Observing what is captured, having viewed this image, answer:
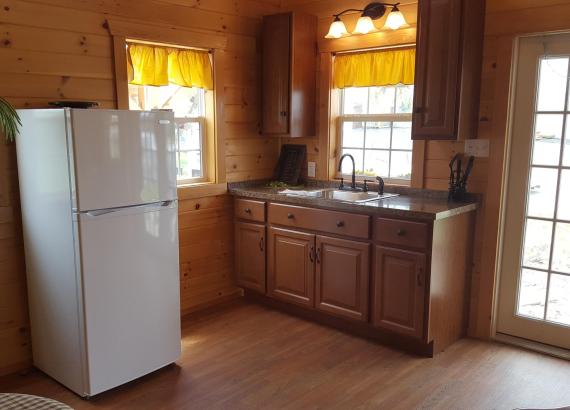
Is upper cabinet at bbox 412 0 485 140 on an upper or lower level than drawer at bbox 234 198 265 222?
upper

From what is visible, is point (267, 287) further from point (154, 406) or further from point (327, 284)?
point (154, 406)

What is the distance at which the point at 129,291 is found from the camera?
9.12 feet

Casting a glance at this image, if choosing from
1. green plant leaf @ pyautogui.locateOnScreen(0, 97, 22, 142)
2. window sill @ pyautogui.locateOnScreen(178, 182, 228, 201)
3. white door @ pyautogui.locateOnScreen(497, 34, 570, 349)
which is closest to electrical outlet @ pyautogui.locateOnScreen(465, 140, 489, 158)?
white door @ pyautogui.locateOnScreen(497, 34, 570, 349)

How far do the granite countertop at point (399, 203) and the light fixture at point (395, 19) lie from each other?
3.64 ft

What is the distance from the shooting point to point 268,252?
3.92 metres

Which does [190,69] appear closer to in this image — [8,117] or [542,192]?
[8,117]

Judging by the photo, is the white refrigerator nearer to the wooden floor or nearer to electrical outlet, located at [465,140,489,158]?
the wooden floor

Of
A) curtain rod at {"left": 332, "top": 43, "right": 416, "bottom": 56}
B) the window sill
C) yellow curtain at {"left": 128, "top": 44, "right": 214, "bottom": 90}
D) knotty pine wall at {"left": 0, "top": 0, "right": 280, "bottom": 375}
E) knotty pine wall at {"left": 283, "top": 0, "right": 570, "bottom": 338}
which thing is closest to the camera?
knotty pine wall at {"left": 0, "top": 0, "right": 280, "bottom": 375}

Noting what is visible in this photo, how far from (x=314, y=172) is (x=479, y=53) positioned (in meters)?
1.56

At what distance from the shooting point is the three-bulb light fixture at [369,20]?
3.45 metres

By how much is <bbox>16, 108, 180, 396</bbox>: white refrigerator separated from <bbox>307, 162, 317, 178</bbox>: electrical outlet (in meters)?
1.57

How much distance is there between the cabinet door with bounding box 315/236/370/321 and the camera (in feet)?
11.0

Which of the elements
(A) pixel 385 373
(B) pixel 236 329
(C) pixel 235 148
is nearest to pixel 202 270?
(B) pixel 236 329

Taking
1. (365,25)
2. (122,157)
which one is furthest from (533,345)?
(122,157)
